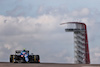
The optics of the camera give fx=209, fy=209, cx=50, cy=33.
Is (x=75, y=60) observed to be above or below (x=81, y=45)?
below

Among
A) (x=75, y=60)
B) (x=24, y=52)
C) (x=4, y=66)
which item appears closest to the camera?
(x=4, y=66)

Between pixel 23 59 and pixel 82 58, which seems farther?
pixel 82 58

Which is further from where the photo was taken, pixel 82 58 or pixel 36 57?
pixel 82 58

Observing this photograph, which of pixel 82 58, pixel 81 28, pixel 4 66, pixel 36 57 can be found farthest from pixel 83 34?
pixel 4 66

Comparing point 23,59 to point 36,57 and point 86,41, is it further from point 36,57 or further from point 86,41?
point 86,41

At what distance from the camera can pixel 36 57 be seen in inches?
1346

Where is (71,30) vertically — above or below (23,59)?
above

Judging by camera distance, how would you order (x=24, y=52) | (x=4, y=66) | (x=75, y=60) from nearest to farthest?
(x=4, y=66), (x=24, y=52), (x=75, y=60)

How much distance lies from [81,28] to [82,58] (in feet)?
30.7

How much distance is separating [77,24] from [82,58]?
1081 cm

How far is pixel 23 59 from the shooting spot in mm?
32688

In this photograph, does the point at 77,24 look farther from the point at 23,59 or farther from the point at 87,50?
the point at 23,59

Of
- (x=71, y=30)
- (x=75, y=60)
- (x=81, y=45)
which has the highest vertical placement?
(x=71, y=30)

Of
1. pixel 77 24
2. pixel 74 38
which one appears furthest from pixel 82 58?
pixel 77 24
